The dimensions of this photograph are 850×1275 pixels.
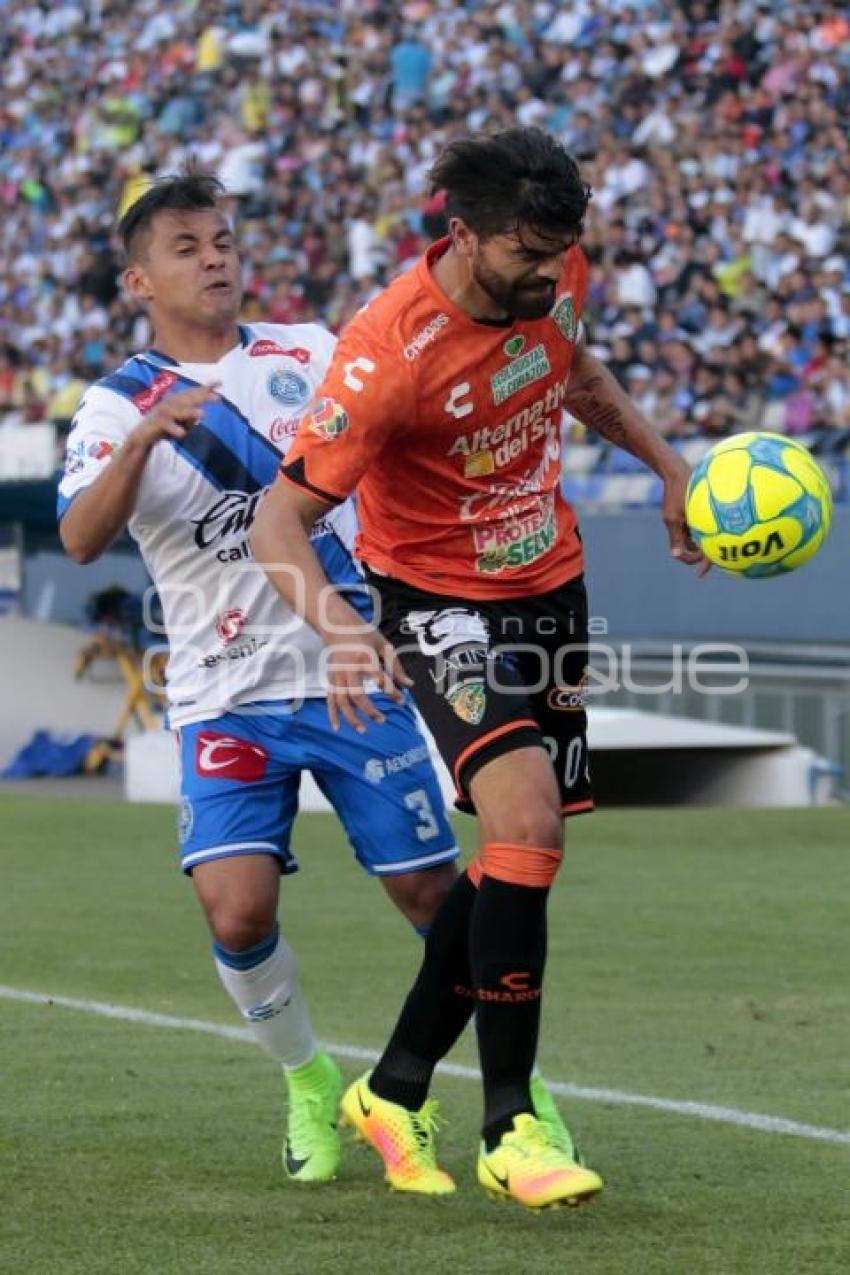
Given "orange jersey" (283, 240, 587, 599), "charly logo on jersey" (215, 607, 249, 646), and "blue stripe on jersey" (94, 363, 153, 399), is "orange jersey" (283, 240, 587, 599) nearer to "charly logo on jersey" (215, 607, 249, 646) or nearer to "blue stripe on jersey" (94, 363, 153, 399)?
"charly logo on jersey" (215, 607, 249, 646)

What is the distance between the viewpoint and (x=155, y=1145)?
5551 millimetres

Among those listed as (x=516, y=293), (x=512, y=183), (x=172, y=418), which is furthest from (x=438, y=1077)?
(x=512, y=183)

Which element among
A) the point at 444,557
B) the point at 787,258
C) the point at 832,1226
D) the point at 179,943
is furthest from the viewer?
the point at 787,258

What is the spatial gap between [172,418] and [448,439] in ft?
1.90

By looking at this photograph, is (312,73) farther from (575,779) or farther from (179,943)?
(575,779)

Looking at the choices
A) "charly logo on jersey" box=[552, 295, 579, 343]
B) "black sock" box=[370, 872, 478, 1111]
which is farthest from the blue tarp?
"charly logo on jersey" box=[552, 295, 579, 343]

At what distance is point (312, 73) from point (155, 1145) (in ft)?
75.1

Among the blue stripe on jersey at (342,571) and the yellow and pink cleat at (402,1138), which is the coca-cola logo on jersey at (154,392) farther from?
the yellow and pink cleat at (402,1138)

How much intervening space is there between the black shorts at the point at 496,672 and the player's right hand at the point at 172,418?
0.58 m

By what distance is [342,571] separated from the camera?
557cm

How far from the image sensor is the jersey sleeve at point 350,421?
4.76m

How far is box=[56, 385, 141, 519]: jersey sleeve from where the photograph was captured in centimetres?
522

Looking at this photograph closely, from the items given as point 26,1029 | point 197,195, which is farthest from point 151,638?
point 197,195

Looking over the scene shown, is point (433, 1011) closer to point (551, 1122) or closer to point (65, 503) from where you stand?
point (551, 1122)
